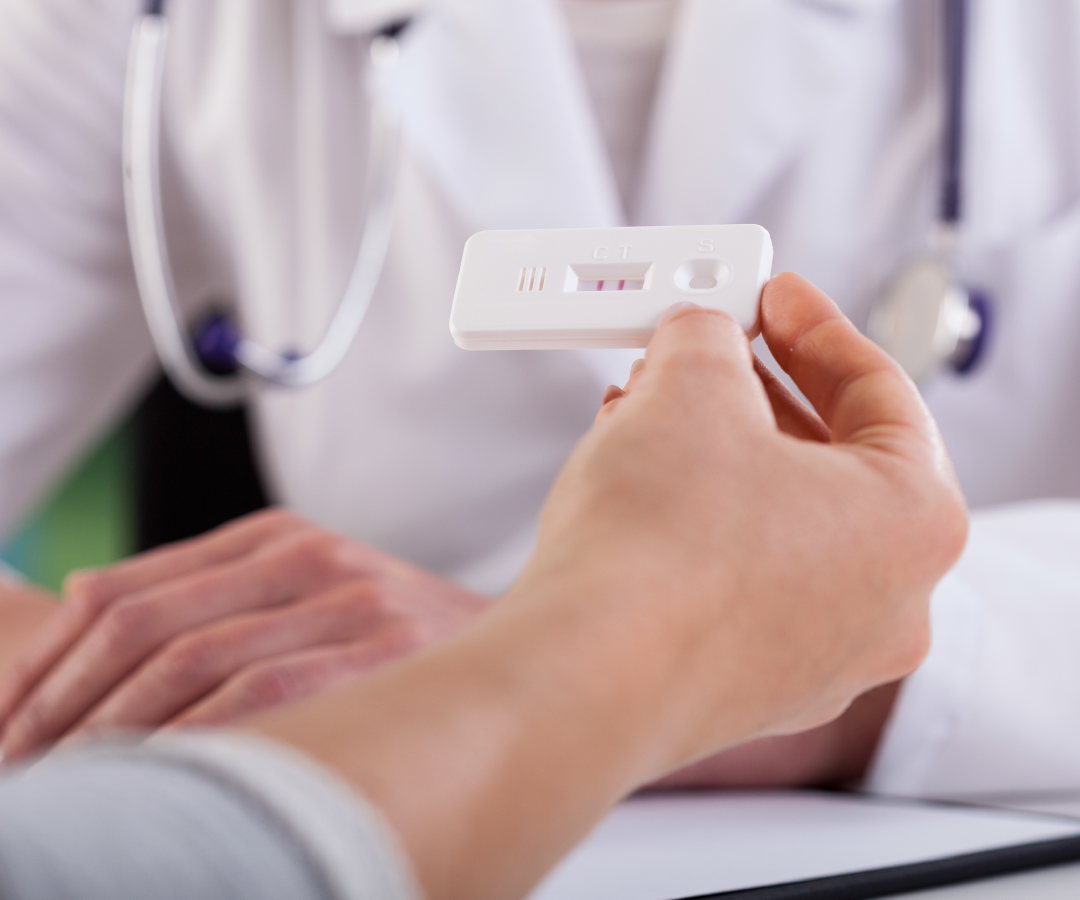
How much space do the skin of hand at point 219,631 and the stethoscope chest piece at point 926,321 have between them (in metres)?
0.27

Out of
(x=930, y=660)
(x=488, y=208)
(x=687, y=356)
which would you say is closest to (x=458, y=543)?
(x=488, y=208)

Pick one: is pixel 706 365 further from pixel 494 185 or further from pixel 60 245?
pixel 60 245

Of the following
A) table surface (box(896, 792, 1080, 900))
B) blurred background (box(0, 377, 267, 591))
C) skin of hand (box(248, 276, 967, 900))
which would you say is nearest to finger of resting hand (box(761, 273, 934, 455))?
skin of hand (box(248, 276, 967, 900))

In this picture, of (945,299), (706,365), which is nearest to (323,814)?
(706,365)

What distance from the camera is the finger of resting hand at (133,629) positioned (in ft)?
1.43

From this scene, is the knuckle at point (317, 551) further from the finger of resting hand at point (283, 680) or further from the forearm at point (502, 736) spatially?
the forearm at point (502, 736)

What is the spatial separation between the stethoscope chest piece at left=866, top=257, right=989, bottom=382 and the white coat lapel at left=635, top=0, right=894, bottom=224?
0.11m

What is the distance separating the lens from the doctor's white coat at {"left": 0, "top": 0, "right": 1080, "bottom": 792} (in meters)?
0.60

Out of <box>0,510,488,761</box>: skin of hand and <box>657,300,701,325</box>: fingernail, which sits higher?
<box>657,300,701,325</box>: fingernail

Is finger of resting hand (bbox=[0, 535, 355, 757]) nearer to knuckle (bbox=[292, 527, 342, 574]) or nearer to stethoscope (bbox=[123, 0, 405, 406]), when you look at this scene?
knuckle (bbox=[292, 527, 342, 574])

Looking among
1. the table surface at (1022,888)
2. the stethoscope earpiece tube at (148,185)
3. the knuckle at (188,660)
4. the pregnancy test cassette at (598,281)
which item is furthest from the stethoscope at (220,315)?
the table surface at (1022,888)

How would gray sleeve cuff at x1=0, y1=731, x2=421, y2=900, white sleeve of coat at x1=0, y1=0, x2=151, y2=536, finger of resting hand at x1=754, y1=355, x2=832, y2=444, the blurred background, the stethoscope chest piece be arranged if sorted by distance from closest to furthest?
gray sleeve cuff at x1=0, y1=731, x2=421, y2=900 → finger of resting hand at x1=754, y1=355, x2=832, y2=444 → the stethoscope chest piece → white sleeve of coat at x1=0, y1=0, x2=151, y2=536 → the blurred background

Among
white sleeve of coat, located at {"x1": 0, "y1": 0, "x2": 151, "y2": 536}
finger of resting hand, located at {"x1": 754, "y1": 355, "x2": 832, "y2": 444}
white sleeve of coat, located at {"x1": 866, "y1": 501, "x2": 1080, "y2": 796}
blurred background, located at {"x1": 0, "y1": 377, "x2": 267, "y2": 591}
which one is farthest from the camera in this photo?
blurred background, located at {"x1": 0, "y1": 377, "x2": 267, "y2": 591}

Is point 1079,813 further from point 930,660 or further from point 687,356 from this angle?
point 687,356
